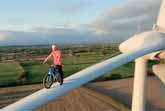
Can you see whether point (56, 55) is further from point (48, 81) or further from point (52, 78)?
point (48, 81)

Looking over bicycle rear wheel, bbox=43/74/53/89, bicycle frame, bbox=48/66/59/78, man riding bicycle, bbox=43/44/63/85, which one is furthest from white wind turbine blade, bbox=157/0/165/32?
bicycle rear wheel, bbox=43/74/53/89

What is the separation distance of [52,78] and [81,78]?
1.64 metres

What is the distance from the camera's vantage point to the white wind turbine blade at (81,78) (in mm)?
14178

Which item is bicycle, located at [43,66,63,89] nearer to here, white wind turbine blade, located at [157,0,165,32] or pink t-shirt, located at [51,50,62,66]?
pink t-shirt, located at [51,50,62,66]

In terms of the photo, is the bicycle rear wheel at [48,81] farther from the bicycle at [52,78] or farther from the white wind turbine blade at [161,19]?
the white wind turbine blade at [161,19]

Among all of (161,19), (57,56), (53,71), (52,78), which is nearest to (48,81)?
(52,78)

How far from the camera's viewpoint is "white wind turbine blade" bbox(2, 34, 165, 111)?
14.2 metres

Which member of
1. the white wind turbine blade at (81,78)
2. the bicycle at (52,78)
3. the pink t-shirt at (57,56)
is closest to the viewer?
the white wind turbine blade at (81,78)

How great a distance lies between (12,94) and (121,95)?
855 inches

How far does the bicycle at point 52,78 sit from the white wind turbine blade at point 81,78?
1.21 ft

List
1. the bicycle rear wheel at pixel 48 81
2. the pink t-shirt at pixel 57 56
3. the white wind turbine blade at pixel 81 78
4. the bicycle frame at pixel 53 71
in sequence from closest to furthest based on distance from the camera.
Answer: the white wind turbine blade at pixel 81 78 < the bicycle rear wheel at pixel 48 81 < the pink t-shirt at pixel 57 56 < the bicycle frame at pixel 53 71

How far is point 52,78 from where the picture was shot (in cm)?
1756

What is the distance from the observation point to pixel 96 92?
62906 mm

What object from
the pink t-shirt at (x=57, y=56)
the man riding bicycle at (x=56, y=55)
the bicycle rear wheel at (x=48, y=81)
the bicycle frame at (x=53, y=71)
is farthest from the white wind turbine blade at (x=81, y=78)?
the pink t-shirt at (x=57, y=56)
